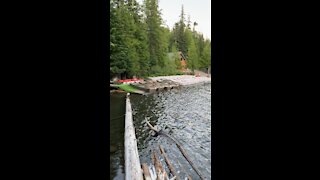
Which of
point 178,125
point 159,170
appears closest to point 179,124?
point 178,125

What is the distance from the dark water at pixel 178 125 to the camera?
10.8 feet

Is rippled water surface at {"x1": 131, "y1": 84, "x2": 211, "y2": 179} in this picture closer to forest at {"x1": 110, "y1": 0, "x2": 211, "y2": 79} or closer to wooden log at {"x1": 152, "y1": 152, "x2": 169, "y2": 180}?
wooden log at {"x1": 152, "y1": 152, "x2": 169, "y2": 180}

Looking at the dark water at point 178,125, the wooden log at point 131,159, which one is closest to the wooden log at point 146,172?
the wooden log at point 131,159

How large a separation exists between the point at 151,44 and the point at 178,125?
2.29 meters

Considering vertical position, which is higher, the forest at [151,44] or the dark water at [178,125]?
the forest at [151,44]

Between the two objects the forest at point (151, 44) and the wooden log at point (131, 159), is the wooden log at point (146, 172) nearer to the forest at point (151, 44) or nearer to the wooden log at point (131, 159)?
the wooden log at point (131, 159)

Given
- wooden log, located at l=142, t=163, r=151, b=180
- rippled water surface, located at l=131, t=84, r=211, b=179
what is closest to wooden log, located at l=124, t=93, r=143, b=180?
wooden log, located at l=142, t=163, r=151, b=180

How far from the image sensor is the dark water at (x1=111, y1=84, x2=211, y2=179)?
330 cm

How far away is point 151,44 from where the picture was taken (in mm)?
6129

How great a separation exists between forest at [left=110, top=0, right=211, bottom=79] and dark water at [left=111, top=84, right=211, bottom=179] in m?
0.83

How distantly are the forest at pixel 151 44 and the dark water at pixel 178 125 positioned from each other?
834 mm

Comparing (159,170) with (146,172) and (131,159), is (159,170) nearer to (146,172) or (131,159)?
(146,172)
